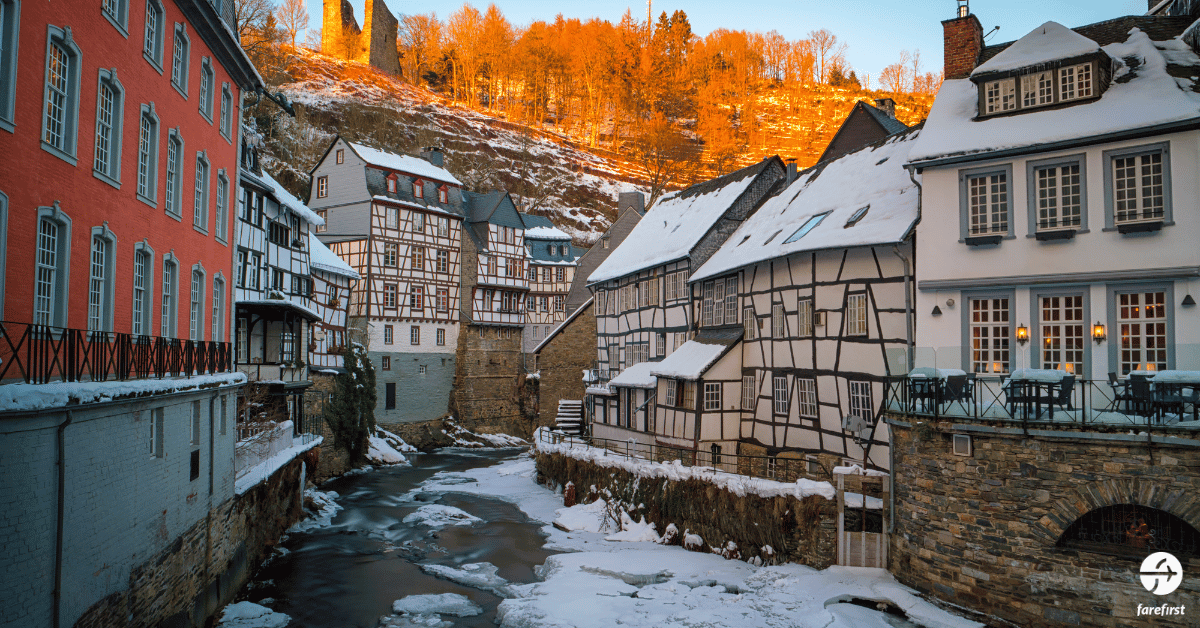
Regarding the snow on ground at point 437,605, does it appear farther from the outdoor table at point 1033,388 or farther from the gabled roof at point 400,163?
the gabled roof at point 400,163

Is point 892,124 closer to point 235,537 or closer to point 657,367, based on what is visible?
point 657,367

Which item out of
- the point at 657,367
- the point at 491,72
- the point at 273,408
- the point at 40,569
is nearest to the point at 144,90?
the point at 40,569

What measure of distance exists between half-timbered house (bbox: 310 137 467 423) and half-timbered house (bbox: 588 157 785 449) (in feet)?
45.7

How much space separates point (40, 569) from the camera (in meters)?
8.20

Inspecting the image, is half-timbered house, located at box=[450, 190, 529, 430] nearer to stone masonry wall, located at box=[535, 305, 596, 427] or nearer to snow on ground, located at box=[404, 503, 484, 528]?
stone masonry wall, located at box=[535, 305, 596, 427]

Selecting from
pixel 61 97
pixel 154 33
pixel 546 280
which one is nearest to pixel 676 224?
pixel 154 33

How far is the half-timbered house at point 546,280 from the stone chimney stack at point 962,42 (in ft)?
102

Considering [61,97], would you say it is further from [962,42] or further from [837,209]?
[962,42]

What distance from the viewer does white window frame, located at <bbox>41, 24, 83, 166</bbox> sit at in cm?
933

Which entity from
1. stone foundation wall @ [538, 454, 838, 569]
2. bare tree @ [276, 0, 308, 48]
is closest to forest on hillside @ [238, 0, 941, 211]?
bare tree @ [276, 0, 308, 48]

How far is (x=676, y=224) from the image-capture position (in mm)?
29125

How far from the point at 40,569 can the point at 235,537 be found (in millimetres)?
8227

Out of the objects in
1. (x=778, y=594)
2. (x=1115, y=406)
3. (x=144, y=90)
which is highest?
(x=144, y=90)

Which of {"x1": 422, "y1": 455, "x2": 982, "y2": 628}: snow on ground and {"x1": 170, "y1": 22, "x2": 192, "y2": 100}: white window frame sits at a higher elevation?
{"x1": 170, "y1": 22, "x2": 192, "y2": 100}: white window frame
